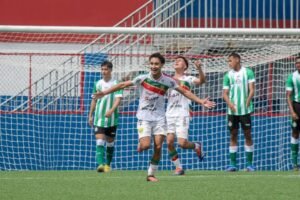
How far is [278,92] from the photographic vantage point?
18.9 m

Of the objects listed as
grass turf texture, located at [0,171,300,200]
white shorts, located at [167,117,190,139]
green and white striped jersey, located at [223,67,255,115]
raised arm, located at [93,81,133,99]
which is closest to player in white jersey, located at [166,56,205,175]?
white shorts, located at [167,117,190,139]

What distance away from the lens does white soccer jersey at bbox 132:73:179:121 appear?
13.3 m

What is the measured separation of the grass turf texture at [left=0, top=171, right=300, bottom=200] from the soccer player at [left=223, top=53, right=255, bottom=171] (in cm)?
264

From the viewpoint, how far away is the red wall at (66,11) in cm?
2700

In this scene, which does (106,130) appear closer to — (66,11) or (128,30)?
(128,30)

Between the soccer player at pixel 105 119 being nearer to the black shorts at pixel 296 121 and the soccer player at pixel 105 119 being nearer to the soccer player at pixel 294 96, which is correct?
the soccer player at pixel 294 96

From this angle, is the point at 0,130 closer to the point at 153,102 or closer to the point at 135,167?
the point at 135,167

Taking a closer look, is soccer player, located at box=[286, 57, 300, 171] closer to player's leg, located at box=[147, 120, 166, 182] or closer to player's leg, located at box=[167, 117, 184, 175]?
player's leg, located at box=[167, 117, 184, 175]

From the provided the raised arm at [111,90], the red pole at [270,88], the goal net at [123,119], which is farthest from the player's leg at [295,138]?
the raised arm at [111,90]

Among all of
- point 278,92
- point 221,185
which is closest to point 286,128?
point 278,92

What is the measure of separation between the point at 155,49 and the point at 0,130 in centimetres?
369

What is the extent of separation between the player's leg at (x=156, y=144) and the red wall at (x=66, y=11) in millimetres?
14178

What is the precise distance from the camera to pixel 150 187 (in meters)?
11.7

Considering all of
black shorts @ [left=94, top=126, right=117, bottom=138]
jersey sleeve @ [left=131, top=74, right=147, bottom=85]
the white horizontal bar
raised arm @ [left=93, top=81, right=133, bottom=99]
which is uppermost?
the white horizontal bar
